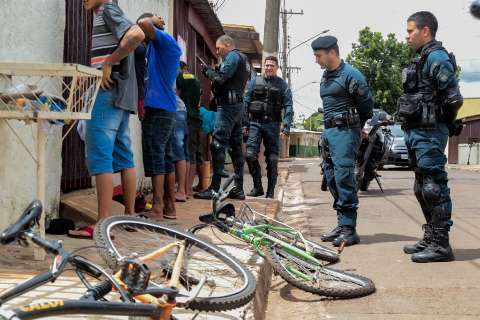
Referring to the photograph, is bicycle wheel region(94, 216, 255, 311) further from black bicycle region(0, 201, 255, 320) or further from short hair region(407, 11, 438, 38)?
short hair region(407, 11, 438, 38)

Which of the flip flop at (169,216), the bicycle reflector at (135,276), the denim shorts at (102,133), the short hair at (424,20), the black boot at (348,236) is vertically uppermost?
the short hair at (424,20)

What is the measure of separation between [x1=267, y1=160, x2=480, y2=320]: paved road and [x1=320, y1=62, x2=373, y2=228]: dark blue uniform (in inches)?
18.1

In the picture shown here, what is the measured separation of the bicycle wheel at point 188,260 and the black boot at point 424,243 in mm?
2393

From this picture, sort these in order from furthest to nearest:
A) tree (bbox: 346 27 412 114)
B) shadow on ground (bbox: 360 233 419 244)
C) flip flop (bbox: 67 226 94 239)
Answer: tree (bbox: 346 27 412 114)
shadow on ground (bbox: 360 233 419 244)
flip flop (bbox: 67 226 94 239)

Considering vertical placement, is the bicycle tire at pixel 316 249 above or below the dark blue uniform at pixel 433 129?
below

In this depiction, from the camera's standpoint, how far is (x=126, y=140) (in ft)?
16.0

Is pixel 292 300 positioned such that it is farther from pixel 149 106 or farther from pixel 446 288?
pixel 149 106

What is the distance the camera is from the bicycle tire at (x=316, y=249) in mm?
4312

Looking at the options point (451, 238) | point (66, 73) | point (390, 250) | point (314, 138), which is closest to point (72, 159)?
point (66, 73)

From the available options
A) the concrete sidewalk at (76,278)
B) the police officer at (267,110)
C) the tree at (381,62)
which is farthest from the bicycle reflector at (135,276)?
the tree at (381,62)

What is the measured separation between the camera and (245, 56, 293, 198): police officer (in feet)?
27.0

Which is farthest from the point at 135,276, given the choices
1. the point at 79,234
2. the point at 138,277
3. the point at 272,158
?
the point at 272,158

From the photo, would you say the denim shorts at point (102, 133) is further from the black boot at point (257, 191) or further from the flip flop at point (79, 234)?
the black boot at point (257, 191)

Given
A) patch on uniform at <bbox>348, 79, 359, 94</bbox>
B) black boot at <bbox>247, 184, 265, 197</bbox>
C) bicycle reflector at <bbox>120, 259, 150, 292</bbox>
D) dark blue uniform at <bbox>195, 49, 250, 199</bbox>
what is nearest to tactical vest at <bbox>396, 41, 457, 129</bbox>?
patch on uniform at <bbox>348, 79, 359, 94</bbox>
